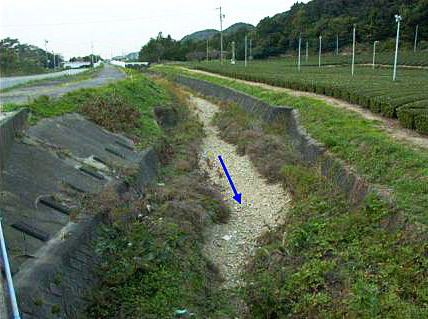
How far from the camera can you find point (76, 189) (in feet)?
26.8

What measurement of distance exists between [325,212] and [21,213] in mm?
5398

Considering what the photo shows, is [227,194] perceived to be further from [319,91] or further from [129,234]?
[319,91]

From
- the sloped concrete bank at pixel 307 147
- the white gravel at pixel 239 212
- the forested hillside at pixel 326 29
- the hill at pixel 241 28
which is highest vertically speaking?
the hill at pixel 241 28

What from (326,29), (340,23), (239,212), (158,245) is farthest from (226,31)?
(158,245)

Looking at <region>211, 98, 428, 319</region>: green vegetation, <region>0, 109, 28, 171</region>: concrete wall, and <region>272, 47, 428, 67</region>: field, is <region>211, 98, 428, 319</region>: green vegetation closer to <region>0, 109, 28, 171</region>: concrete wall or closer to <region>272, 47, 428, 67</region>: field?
<region>0, 109, 28, 171</region>: concrete wall

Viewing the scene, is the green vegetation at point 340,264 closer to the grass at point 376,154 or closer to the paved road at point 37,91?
the grass at point 376,154

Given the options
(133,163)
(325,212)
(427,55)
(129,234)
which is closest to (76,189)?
(129,234)

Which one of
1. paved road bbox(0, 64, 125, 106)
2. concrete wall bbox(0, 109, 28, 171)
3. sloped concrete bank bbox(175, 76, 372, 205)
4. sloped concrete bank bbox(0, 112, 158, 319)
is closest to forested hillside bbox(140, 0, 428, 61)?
sloped concrete bank bbox(175, 76, 372, 205)

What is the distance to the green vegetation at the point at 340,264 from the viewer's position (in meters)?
5.01

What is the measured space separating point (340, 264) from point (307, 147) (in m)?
6.32

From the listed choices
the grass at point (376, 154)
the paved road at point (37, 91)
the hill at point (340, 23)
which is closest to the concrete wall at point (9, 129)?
the paved road at point (37, 91)

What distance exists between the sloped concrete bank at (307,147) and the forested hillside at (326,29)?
109 ft

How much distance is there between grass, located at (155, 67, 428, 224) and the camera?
6.58 metres

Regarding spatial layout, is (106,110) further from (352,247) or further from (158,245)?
(352,247)
